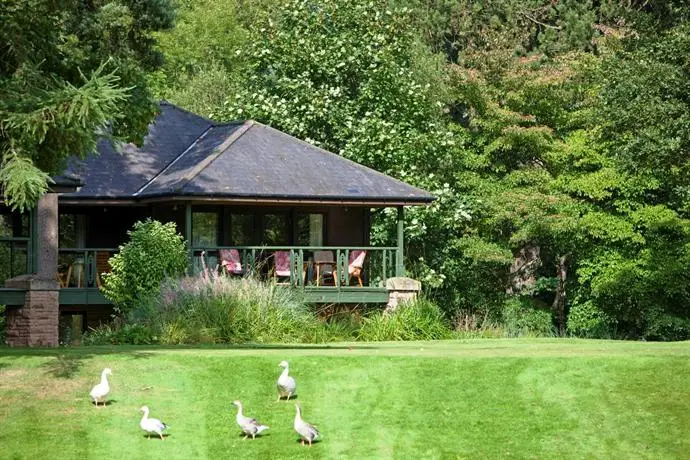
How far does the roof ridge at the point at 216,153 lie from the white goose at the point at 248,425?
54.3 feet

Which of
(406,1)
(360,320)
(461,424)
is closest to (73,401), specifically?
(461,424)

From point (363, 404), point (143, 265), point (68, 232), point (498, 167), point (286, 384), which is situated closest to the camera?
point (286, 384)

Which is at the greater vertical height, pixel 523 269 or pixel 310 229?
pixel 310 229

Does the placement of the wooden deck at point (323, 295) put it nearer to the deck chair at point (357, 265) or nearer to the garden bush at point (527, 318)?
the deck chair at point (357, 265)

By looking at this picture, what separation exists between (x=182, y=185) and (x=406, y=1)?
22041 millimetres

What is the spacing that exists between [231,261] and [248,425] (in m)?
16.6

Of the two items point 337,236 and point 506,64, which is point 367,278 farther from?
point 506,64

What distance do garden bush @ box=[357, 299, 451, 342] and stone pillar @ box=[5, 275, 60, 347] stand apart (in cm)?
676

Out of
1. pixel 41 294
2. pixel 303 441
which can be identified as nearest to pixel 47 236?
pixel 41 294

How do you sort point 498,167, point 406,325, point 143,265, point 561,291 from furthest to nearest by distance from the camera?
1. point 561,291
2. point 498,167
3. point 406,325
4. point 143,265

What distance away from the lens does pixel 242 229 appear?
36.8 metres

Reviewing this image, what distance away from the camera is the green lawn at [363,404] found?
17078mm

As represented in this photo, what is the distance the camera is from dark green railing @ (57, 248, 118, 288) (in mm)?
34125

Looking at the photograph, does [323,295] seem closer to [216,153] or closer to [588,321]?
[216,153]
